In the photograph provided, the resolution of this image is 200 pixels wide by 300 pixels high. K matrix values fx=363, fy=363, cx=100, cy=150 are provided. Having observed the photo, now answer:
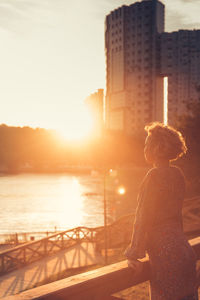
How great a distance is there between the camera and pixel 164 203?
271 centimetres

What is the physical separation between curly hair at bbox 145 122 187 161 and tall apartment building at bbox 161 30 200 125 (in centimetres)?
14685

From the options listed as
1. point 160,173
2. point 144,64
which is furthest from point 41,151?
point 160,173

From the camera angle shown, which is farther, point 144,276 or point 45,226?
point 45,226

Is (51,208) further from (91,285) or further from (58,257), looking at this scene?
(91,285)

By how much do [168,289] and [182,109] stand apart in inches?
5841

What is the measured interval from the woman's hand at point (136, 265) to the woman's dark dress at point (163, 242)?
1.3 inches

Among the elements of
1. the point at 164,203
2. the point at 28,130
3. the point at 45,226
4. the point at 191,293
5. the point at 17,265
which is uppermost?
the point at 28,130

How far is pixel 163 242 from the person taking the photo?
102 inches

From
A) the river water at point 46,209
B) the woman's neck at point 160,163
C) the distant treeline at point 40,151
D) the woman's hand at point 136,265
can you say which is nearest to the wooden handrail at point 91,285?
the woman's hand at point 136,265

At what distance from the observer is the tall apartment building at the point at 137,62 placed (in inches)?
5428

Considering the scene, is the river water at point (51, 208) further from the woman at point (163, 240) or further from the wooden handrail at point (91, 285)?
the wooden handrail at point (91, 285)

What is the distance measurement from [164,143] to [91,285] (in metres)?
1.24

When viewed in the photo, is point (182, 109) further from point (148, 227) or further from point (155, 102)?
point (148, 227)

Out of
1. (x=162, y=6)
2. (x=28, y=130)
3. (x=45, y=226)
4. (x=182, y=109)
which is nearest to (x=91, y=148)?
(x=28, y=130)
